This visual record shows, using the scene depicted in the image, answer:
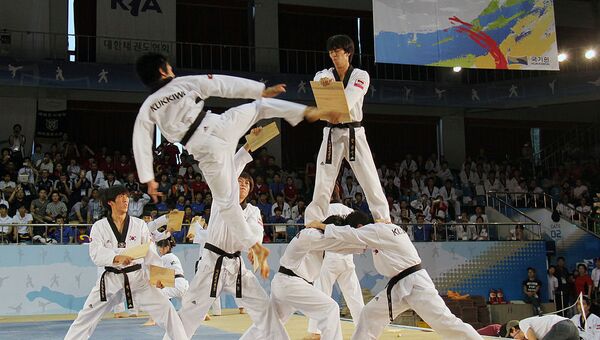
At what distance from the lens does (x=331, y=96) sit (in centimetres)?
606

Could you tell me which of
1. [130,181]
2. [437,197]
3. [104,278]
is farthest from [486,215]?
[104,278]

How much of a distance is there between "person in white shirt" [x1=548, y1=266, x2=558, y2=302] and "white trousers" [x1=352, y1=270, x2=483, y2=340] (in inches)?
450

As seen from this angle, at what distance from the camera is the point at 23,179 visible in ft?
51.4

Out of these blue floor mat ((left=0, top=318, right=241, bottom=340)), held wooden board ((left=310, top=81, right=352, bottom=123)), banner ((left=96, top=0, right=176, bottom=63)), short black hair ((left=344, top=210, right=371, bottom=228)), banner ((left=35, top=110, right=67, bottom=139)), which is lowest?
blue floor mat ((left=0, top=318, right=241, bottom=340))

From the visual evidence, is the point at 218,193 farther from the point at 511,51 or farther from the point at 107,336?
the point at 511,51

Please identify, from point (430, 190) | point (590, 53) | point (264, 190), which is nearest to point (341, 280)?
point (264, 190)

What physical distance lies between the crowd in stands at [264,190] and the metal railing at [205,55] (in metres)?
2.60

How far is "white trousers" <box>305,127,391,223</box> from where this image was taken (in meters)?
6.83

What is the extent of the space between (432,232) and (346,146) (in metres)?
10.3

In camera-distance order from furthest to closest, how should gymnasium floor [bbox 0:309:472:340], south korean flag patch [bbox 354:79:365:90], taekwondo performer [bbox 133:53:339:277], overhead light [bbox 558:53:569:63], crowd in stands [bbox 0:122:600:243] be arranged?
1. overhead light [bbox 558:53:569:63]
2. crowd in stands [bbox 0:122:600:243]
3. gymnasium floor [bbox 0:309:472:340]
4. south korean flag patch [bbox 354:79:365:90]
5. taekwondo performer [bbox 133:53:339:277]

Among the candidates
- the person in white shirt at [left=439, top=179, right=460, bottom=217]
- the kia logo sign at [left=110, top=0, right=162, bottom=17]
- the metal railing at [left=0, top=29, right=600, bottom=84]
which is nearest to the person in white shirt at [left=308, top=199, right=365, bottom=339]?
the person in white shirt at [left=439, top=179, right=460, bottom=217]

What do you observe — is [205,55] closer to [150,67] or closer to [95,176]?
[95,176]

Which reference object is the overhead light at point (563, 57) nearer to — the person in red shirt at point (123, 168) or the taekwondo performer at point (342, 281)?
the person in red shirt at point (123, 168)

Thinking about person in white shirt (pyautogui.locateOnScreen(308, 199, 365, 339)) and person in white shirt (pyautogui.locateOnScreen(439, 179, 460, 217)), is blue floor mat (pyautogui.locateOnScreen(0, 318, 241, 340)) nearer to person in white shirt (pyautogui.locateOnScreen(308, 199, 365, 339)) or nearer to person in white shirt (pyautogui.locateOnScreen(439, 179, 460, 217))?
person in white shirt (pyautogui.locateOnScreen(308, 199, 365, 339))
